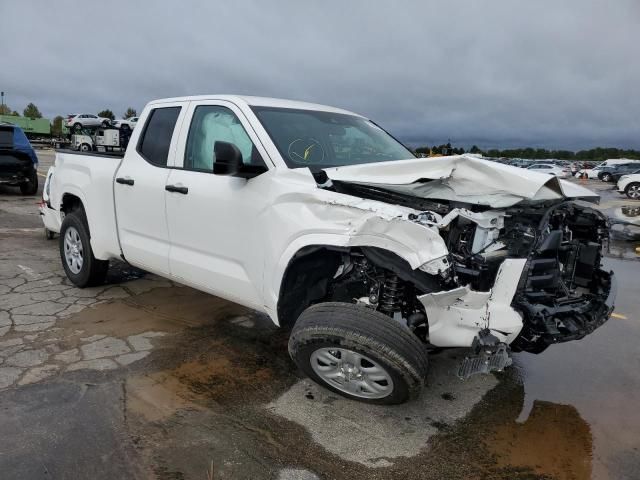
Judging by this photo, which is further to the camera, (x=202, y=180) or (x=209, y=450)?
(x=202, y=180)

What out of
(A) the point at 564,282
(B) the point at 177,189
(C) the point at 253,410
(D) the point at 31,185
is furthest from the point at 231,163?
(D) the point at 31,185

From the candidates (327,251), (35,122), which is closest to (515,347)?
(327,251)

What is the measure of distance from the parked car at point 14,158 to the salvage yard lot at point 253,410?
8.37m

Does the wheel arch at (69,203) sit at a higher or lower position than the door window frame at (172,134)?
lower

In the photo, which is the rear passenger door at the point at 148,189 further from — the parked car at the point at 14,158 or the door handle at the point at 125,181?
the parked car at the point at 14,158

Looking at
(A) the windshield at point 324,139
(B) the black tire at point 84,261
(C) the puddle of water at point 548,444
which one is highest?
(A) the windshield at point 324,139

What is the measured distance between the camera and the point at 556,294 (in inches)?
127

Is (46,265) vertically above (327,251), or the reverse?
(327,251)

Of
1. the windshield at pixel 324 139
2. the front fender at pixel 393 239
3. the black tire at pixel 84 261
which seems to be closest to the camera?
the front fender at pixel 393 239

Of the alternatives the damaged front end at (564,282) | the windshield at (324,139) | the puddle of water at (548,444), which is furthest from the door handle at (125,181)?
the puddle of water at (548,444)

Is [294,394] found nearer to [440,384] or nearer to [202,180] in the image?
[440,384]

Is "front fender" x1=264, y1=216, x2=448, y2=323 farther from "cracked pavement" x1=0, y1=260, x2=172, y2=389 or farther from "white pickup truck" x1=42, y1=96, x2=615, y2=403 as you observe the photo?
"cracked pavement" x1=0, y1=260, x2=172, y2=389

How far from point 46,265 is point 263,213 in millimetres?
4241

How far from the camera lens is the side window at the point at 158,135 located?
4.25 m
